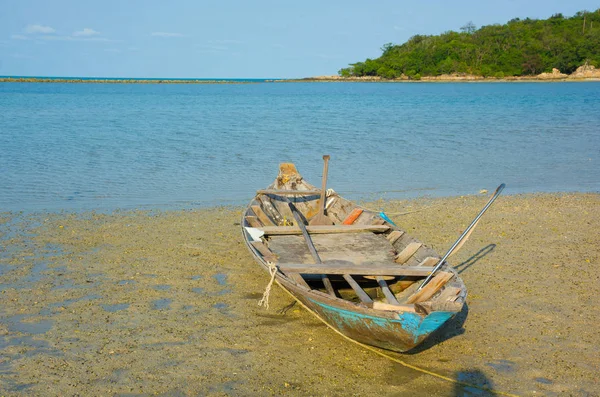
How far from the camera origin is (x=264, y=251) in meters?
7.43

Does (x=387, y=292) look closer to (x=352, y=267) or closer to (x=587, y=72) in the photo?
(x=352, y=267)

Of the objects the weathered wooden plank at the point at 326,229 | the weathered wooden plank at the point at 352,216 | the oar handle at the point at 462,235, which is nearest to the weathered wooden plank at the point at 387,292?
the oar handle at the point at 462,235

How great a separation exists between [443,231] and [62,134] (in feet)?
67.5

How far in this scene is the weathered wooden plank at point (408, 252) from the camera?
7094mm

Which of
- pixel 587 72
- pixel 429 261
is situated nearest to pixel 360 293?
pixel 429 261

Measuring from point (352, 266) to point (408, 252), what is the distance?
0.96 m

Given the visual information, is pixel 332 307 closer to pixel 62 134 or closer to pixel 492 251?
pixel 492 251

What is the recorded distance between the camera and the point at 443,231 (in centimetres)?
1004

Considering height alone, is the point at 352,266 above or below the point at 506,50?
below

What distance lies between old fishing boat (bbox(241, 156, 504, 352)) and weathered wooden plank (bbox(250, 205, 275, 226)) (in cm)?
2

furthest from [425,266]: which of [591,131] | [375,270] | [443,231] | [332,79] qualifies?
[332,79]

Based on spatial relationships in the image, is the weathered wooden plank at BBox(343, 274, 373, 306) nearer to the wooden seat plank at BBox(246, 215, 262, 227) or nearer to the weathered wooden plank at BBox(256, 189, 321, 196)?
the wooden seat plank at BBox(246, 215, 262, 227)

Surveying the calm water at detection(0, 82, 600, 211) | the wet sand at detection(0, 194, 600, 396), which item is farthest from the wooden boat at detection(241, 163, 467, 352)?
the calm water at detection(0, 82, 600, 211)

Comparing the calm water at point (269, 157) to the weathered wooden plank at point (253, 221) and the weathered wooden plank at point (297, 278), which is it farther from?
the weathered wooden plank at point (297, 278)
